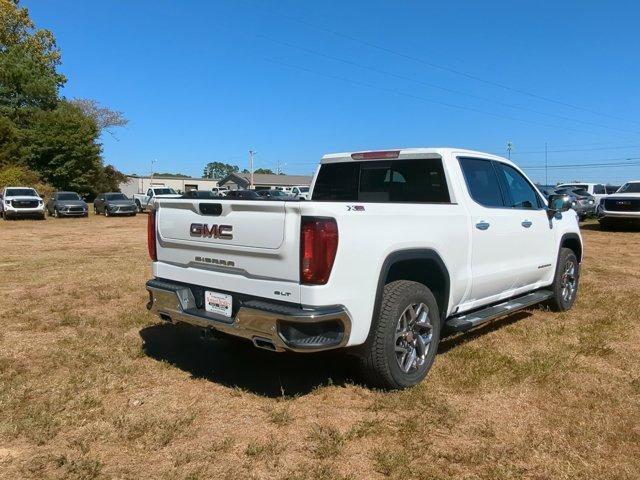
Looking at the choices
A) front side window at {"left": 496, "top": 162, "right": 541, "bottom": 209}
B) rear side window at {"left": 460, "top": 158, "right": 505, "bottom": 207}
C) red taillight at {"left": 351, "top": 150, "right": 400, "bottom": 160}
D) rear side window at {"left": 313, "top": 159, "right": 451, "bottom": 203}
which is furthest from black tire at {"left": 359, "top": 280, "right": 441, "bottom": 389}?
front side window at {"left": 496, "top": 162, "right": 541, "bottom": 209}

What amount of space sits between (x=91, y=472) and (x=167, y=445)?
470mm

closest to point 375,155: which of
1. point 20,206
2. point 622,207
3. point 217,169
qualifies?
point 622,207

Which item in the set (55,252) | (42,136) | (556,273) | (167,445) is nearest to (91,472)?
(167,445)

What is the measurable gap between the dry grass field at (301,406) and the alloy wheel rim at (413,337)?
235mm

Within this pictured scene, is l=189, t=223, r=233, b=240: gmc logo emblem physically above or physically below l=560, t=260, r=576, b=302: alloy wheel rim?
above

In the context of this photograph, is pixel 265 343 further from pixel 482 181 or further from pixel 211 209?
pixel 482 181

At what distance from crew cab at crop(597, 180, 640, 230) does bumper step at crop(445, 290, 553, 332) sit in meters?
15.2

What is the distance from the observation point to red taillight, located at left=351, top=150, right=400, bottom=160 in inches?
213

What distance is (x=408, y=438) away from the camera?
3.49 m

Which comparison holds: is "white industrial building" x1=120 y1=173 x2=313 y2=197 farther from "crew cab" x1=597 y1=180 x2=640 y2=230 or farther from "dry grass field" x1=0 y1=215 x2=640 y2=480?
"dry grass field" x1=0 y1=215 x2=640 y2=480

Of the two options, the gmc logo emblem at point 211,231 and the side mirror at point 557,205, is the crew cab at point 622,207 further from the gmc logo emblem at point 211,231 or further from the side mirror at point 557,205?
the gmc logo emblem at point 211,231

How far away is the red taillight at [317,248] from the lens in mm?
3553

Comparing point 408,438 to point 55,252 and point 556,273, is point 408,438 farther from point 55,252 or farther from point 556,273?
point 55,252

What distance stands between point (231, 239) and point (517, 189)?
3447 millimetres
